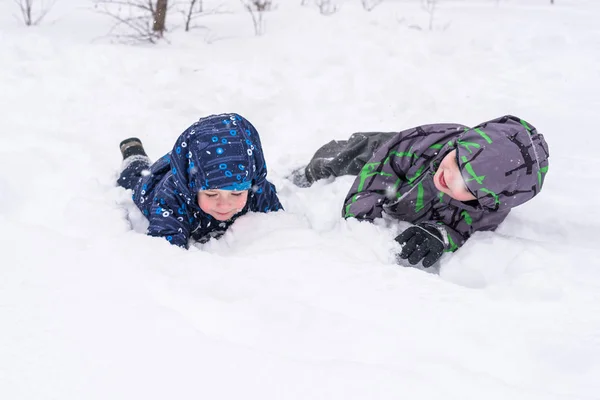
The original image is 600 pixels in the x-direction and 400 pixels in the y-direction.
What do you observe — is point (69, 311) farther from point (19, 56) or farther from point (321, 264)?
point (19, 56)

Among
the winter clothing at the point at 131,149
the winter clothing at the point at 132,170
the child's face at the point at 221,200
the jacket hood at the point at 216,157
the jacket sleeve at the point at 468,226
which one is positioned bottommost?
the winter clothing at the point at 132,170

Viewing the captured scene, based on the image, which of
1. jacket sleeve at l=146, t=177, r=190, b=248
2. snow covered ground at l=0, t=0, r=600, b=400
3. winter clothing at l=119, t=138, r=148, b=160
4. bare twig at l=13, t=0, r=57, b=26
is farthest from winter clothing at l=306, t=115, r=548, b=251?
bare twig at l=13, t=0, r=57, b=26

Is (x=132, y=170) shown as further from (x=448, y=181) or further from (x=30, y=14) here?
(x=30, y=14)

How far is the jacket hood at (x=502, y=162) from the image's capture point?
180 centimetres

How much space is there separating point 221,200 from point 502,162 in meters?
1.17

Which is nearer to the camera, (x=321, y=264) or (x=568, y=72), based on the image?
(x=321, y=264)

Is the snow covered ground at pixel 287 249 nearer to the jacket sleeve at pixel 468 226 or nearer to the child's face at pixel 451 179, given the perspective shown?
the jacket sleeve at pixel 468 226

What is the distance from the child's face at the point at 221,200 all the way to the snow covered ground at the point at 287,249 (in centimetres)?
17

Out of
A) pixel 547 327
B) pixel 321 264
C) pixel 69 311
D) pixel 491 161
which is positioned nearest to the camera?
pixel 69 311

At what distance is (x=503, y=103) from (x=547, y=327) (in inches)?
109

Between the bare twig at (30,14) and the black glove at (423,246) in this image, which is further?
the bare twig at (30,14)

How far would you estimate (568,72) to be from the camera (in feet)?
13.4

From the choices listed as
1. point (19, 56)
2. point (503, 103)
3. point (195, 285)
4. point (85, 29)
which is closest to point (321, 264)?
point (195, 285)

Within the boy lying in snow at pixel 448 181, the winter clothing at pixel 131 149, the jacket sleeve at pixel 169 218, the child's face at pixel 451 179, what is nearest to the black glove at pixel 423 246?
the boy lying in snow at pixel 448 181
